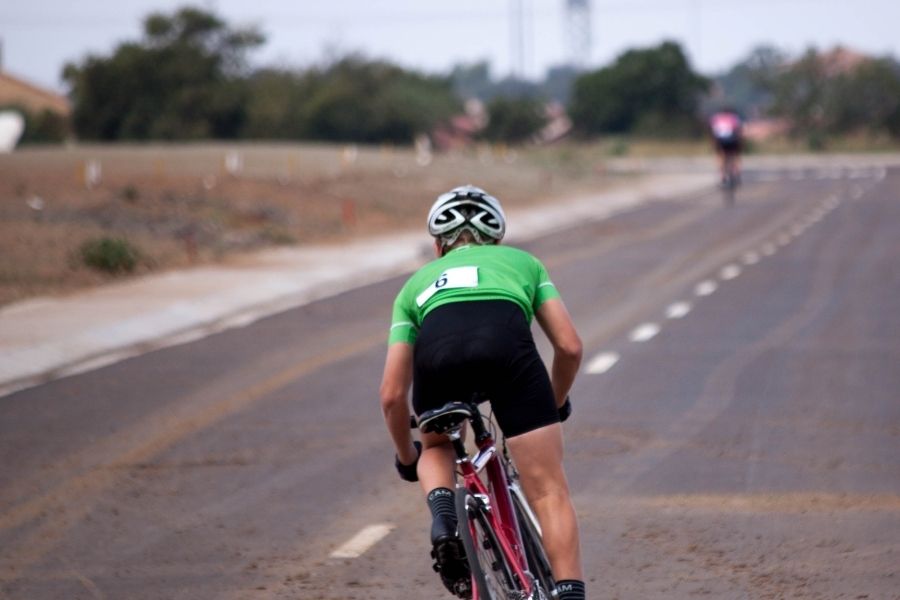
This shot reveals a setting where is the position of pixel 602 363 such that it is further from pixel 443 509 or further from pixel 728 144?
pixel 728 144

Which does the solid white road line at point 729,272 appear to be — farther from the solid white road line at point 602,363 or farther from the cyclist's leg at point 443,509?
the cyclist's leg at point 443,509

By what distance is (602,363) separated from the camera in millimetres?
14016

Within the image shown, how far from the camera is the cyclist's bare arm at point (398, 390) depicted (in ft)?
18.1

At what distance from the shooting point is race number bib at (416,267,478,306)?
542 centimetres

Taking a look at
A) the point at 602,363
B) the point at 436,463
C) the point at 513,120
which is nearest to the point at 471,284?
the point at 436,463

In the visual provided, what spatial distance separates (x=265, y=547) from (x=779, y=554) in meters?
2.29

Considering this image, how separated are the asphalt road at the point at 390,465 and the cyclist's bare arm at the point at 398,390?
57.5 inches

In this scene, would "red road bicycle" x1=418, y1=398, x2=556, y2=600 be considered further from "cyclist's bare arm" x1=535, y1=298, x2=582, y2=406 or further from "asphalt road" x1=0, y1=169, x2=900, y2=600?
"asphalt road" x1=0, y1=169, x2=900, y2=600

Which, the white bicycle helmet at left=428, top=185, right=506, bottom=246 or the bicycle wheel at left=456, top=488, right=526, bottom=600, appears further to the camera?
the white bicycle helmet at left=428, top=185, right=506, bottom=246

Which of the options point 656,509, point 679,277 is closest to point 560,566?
point 656,509

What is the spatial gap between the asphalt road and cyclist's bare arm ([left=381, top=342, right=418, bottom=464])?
1461mm

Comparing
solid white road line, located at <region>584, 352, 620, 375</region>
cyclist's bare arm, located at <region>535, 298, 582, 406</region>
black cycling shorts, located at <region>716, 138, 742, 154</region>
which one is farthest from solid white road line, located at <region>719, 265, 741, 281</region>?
black cycling shorts, located at <region>716, 138, 742, 154</region>

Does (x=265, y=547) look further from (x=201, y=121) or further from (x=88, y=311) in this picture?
(x=201, y=121)

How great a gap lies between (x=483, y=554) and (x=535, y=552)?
1.29ft
